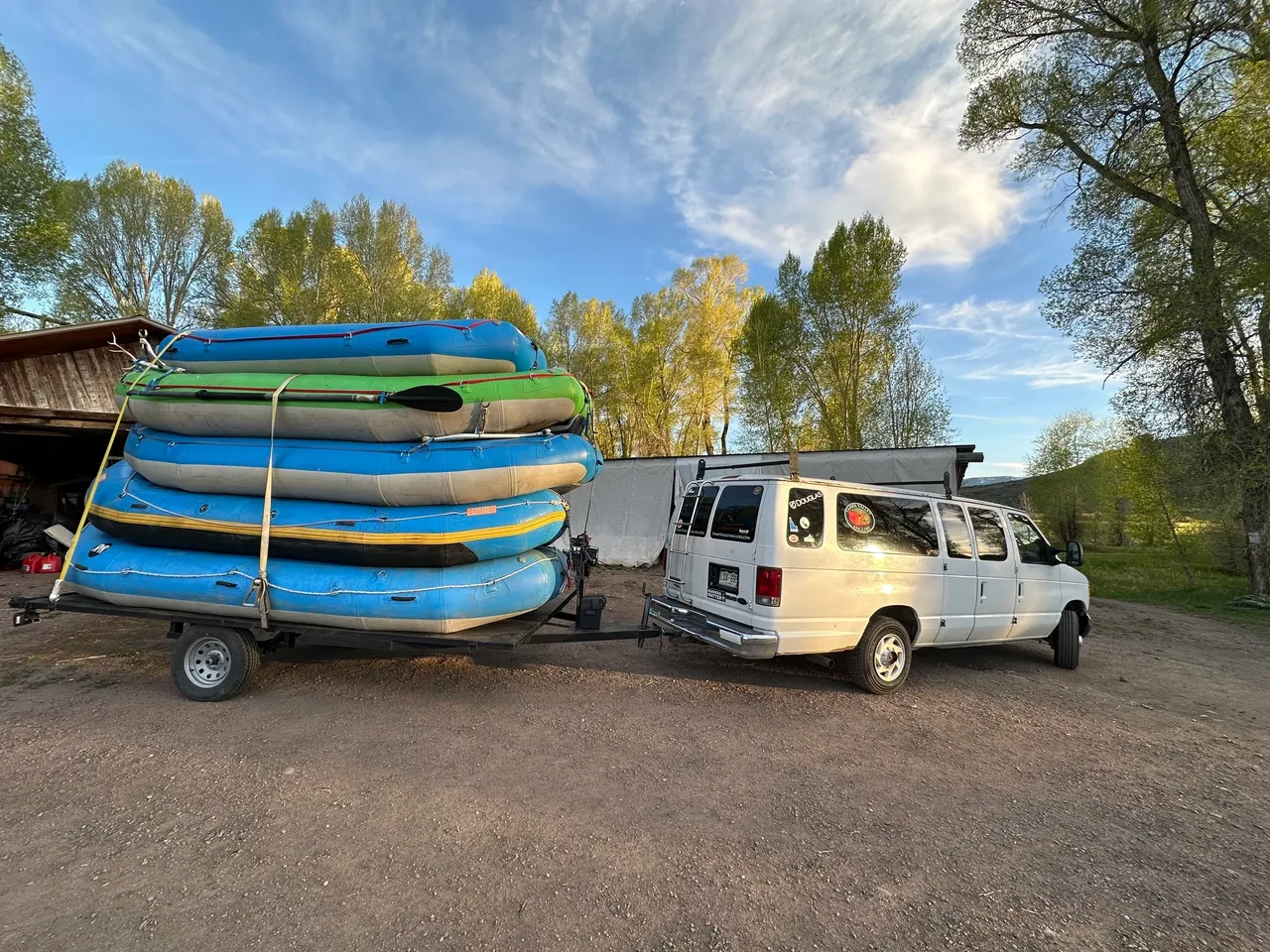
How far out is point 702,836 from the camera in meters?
2.82

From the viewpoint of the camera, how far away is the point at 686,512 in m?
5.92

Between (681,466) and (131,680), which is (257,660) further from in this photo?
(681,466)

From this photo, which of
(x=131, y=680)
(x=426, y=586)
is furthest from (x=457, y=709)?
(x=131, y=680)

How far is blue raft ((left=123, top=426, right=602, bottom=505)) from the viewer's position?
438 centimetres

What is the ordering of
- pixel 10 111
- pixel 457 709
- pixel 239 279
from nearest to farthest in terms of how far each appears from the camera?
pixel 457 709, pixel 10 111, pixel 239 279

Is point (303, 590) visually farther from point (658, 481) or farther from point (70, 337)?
point (70, 337)

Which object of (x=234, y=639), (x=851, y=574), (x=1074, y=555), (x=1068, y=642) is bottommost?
(x=1068, y=642)

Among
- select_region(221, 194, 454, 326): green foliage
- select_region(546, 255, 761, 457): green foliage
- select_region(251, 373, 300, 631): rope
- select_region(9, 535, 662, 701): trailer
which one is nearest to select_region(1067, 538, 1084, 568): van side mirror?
select_region(9, 535, 662, 701): trailer

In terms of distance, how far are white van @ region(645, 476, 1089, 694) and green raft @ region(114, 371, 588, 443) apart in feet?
6.63

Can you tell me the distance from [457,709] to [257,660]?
177 cm

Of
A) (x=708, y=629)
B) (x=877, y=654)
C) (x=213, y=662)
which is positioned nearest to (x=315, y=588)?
(x=213, y=662)

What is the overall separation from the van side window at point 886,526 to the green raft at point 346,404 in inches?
110

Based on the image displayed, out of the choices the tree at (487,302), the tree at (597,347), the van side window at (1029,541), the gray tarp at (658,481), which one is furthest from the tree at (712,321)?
the van side window at (1029,541)

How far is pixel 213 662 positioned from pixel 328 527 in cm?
164
